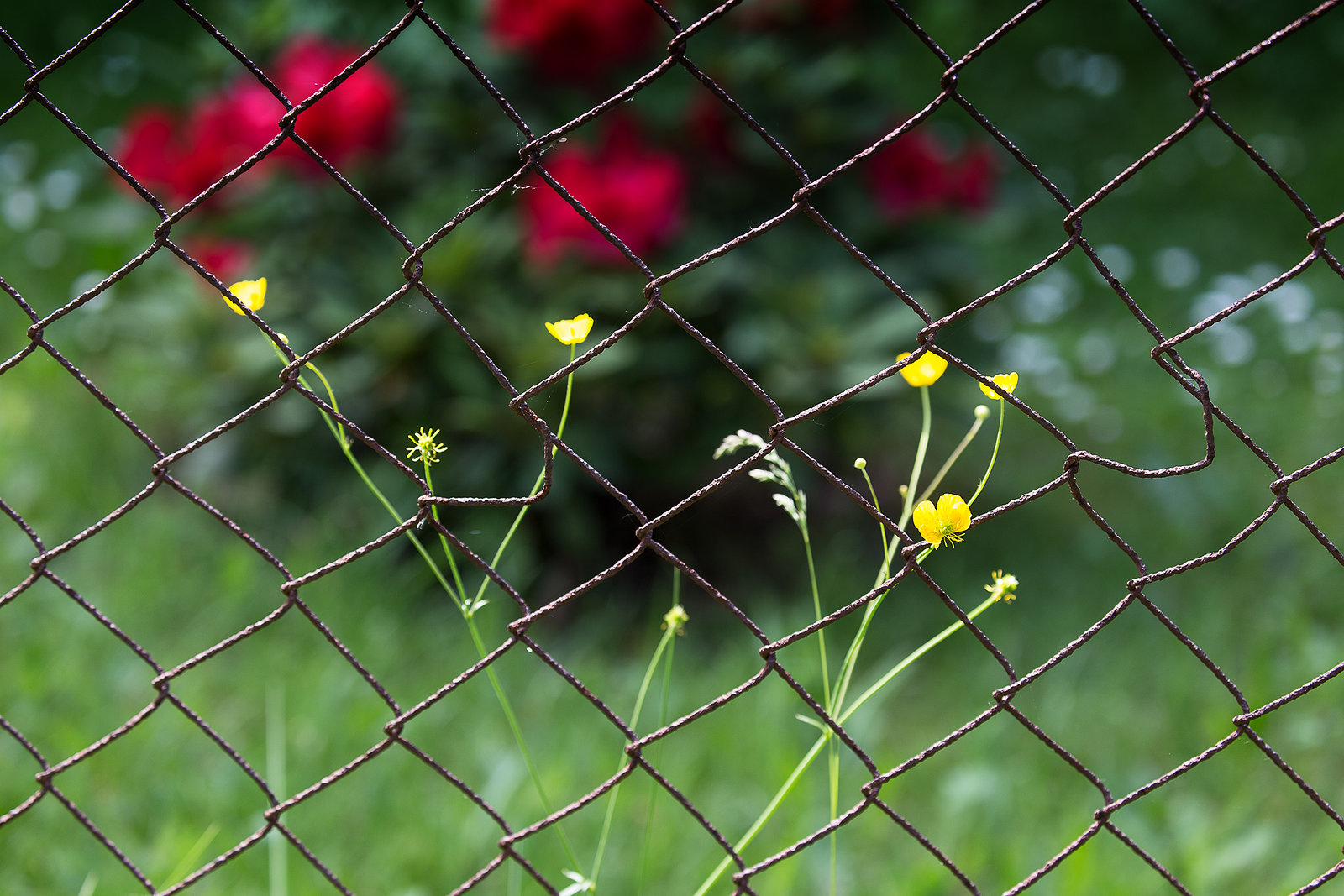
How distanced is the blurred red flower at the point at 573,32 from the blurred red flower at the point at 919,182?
57 centimetres

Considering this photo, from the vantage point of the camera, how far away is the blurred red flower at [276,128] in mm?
2131

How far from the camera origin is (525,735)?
1.83 meters

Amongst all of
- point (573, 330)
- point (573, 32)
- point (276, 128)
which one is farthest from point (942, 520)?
point (276, 128)

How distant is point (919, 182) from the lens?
90.6 inches

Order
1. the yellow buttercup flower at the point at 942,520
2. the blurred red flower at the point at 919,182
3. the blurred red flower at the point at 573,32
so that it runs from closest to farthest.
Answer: the yellow buttercup flower at the point at 942,520, the blurred red flower at the point at 573,32, the blurred red flower at the point at 919,182

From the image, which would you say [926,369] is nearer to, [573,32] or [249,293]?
[249,293]

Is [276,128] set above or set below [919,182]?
above

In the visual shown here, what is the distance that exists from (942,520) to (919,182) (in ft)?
5.40

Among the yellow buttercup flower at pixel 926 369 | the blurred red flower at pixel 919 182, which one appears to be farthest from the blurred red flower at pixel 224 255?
the yellow buttercup flower at pixel 926 369

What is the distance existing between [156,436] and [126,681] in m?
1.02

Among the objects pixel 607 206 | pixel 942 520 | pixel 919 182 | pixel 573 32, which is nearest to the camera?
pixel 942 520

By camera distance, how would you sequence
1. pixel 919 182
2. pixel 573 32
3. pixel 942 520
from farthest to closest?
pixel 919 182, pixel 573 32, pixel 942 520

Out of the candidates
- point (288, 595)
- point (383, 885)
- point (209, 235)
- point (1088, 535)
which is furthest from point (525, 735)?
point (1088, 535)

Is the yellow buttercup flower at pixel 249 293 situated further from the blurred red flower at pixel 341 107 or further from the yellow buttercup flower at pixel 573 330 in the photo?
the blurred red flower at pixel 341 107
